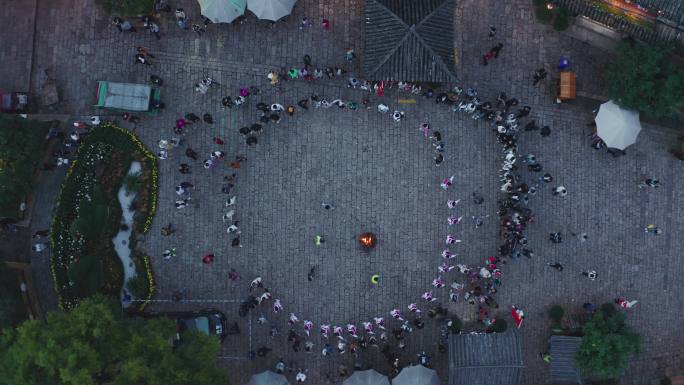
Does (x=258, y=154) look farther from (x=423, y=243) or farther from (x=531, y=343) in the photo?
(x=531, y=343)

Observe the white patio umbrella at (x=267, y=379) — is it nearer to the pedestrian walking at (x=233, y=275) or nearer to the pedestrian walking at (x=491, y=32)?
the pedestrian walking at (x=233, y=275)

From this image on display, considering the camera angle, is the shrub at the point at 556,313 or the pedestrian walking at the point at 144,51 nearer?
the pedestrian walking at the point at 144,51

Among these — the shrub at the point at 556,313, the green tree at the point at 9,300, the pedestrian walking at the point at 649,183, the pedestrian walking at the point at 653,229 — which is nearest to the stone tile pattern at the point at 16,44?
the green tree at the point at 9,300

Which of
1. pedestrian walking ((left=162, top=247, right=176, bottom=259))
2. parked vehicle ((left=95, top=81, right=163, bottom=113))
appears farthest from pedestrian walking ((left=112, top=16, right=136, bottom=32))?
pedestrian walking ((left=162, top=247, right=176, bottom=259))

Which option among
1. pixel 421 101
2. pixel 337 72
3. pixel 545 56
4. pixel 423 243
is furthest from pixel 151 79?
pixel 545 56

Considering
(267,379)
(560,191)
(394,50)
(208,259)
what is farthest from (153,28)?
(560,191)
